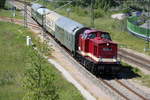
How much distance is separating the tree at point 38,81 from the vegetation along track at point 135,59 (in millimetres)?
19711

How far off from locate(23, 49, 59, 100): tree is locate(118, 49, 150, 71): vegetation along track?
19.7 meters

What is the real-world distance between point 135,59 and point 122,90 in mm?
13332

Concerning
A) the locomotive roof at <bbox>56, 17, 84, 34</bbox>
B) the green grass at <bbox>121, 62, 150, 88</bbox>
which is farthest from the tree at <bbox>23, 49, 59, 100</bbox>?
the locomotive roof at <bbox>56, 17, 84, 34</bbox>

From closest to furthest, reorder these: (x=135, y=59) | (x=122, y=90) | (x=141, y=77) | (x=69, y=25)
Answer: (x=122, y=90) → (x=141, y=77) → (x=69, y=25) → (x=135, y=59)

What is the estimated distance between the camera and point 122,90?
28594 mm

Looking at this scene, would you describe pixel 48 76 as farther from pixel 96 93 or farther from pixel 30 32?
pixel 30 32

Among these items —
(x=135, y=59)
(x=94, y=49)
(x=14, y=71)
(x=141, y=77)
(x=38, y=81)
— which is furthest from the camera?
(x=135, y=59)

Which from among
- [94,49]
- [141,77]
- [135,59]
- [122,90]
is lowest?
[135,59]

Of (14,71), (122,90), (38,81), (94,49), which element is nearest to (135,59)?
(94,49)

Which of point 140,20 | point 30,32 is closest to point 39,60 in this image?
point 30,32

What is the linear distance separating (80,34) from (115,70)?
594 cm

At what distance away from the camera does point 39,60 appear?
725 inches

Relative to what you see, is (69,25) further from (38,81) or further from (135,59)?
(38,81)

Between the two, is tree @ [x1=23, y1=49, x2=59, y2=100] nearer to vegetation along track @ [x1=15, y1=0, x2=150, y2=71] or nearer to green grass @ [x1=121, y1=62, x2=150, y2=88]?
green grass @ [x1=121, y1=62, x2=150, y2=88]
